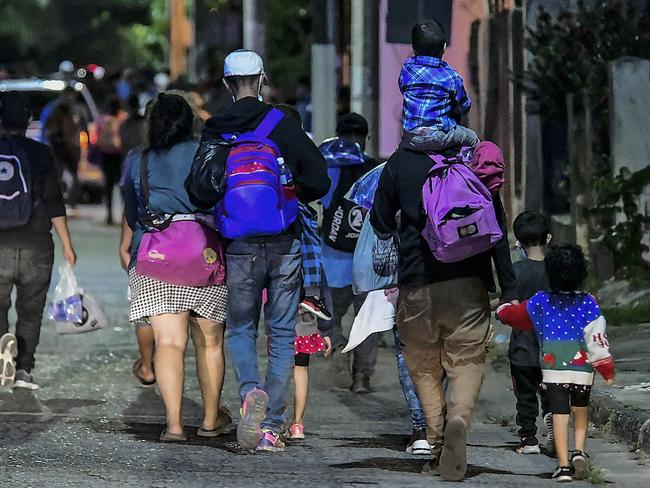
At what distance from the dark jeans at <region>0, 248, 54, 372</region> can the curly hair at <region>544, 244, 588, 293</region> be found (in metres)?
4.05

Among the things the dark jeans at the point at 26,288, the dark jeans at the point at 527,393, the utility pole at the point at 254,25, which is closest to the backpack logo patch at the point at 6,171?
the dark jeans at the point at 26,288

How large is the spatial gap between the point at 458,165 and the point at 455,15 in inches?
515

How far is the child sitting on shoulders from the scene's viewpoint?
26.2ft

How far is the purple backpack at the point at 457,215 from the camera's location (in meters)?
7.74

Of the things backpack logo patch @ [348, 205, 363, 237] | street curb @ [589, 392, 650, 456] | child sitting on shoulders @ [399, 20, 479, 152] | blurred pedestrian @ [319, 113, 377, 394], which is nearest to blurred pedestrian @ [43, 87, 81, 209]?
blurred pedestrian @ [319, 113, 377, 394]

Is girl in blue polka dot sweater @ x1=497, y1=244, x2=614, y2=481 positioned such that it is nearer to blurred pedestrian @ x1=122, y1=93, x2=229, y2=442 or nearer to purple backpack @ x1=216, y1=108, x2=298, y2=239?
purple backpack @ x1=216, y1=108, x2=298, y2=239

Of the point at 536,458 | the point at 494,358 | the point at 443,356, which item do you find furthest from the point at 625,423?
the point at 494,358

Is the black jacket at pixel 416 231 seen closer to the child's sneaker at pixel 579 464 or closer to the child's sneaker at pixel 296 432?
the child's sneaker at pixel 579 464

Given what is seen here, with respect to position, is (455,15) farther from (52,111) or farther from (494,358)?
(494,358)

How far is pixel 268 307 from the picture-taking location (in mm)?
8867

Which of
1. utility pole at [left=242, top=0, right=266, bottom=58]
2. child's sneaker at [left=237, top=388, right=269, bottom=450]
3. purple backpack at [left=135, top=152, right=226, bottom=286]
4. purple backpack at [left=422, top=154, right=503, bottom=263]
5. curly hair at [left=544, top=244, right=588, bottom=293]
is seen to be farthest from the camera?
utility pole at [left=242, top=0, right=266, bottom=58]

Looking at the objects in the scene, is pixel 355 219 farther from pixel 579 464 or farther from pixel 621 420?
pixel 579 464

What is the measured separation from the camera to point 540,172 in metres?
18.0

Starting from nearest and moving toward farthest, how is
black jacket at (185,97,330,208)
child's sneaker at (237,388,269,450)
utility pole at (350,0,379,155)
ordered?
child's sneaker at (237,388,269,450), black jacket at (185,97,330,208), utility pole at (350,0,379,155)
